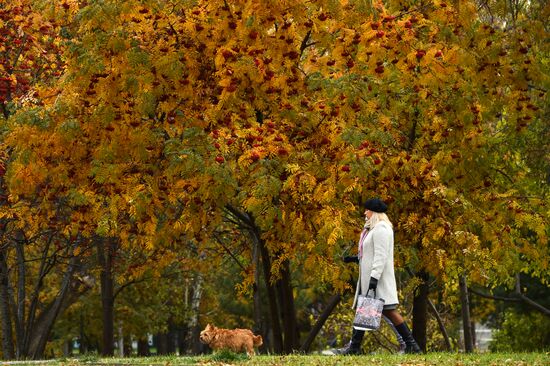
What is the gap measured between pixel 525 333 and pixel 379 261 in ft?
91.4

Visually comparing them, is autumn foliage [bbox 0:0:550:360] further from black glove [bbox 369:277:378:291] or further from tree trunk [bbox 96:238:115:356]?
tree trunk [bbox 96:238:115:356]

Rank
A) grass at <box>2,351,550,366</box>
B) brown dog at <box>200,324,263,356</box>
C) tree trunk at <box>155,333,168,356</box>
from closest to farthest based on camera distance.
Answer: grass at <box>2,351,550,366</box>, brown dog at <box>200,324,263,356</box>, tree trunk at <box>155,333,168,356</box>

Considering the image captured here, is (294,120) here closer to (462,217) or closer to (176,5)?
(176,5)

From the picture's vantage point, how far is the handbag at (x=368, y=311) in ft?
36.6

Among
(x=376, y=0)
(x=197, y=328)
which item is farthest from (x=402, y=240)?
(x=197, y=328)

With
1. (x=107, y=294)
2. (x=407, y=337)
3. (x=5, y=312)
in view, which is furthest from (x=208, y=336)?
(x=107, y=294)

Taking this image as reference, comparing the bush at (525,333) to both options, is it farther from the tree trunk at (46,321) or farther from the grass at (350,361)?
the grass at (350,361)

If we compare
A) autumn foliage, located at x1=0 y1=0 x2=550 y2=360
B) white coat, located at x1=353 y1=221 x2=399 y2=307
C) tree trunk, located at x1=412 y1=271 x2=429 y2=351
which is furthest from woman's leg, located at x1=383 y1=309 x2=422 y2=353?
tree trunk, located at x1=412 y1=271 x2=429 y2=351

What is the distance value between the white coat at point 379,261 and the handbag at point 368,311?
0.16m

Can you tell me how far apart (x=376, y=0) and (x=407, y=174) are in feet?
9.93

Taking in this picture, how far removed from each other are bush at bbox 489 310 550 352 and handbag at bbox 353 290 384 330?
26.7 meters

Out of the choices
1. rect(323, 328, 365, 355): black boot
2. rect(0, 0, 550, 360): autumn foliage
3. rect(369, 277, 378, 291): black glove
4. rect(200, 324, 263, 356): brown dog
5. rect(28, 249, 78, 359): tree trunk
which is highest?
rect(0, 0, 550, 360): autumn foliage

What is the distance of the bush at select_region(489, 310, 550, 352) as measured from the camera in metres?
36.8

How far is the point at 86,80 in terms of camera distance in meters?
14.3
